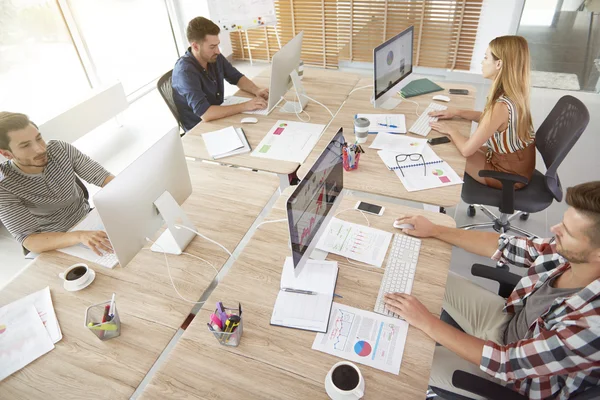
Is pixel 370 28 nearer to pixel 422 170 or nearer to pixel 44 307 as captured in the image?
pixel 422 170

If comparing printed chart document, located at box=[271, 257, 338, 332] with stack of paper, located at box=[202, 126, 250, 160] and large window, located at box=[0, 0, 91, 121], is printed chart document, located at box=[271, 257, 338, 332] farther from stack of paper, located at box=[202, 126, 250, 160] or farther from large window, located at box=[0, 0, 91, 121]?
large window, located at box=[0, 0, 91, 121]

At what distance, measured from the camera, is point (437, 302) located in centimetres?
156

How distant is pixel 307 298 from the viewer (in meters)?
1.60

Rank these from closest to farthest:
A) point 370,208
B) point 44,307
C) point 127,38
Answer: point 44,307 < point 370,208 < point 127,38

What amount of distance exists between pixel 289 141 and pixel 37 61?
3228mm

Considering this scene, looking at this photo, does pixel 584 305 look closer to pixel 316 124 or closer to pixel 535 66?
pixel 316 124

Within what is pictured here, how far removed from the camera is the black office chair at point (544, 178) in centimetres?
228

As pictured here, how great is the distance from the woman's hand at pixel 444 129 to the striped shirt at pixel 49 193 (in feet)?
6.59

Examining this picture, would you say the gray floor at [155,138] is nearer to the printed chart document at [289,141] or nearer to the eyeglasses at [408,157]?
the eyeglasses at [408,157]

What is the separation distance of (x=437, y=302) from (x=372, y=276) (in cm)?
27

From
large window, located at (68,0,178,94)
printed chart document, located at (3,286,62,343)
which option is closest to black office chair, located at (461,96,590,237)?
printed chart document, located at (3,286,62,343)

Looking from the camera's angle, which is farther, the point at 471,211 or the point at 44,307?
the point at 471,211

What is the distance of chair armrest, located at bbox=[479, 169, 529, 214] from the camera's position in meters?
2.35

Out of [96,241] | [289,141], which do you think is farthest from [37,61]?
[96,241]
